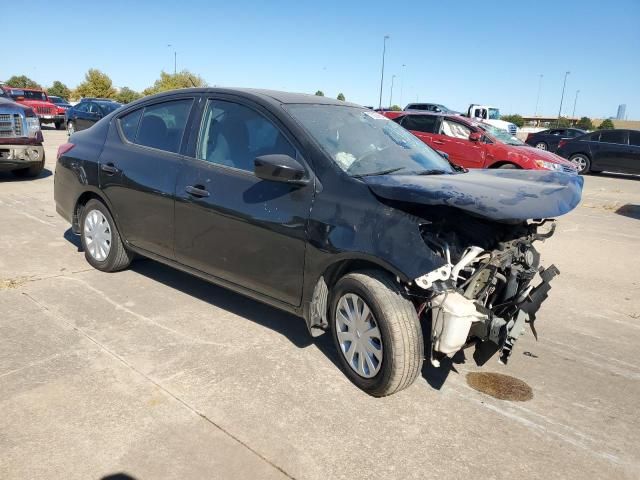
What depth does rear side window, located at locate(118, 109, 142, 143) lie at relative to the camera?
178 inches

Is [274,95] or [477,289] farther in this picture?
[274,95]

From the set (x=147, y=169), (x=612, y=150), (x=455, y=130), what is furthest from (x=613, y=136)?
(x=147, y=169)

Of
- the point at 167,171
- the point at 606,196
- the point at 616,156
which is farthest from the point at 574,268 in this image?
the point at 616,156

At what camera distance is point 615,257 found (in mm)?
6672

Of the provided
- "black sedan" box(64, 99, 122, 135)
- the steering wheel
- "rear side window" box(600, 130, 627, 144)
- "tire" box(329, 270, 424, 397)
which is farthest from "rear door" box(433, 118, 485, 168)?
"black sedan" box(64, 99, 122, 135)

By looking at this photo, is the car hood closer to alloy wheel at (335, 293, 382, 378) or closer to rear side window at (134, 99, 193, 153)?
alloy wheel at (335, 293, 382, 378)

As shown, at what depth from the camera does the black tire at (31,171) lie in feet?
31.6

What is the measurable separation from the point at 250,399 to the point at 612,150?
56.3 feet

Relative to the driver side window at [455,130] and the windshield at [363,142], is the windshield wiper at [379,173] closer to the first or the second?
the windshield at [363,142]

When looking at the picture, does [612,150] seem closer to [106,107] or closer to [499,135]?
[499,135]

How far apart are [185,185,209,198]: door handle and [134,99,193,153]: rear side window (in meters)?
0.40

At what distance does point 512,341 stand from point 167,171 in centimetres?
276

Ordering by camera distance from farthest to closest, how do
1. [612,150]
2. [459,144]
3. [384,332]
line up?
1. [612,150]
2. [459,144]
3. [384,332]

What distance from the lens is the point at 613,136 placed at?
55.3 ft
